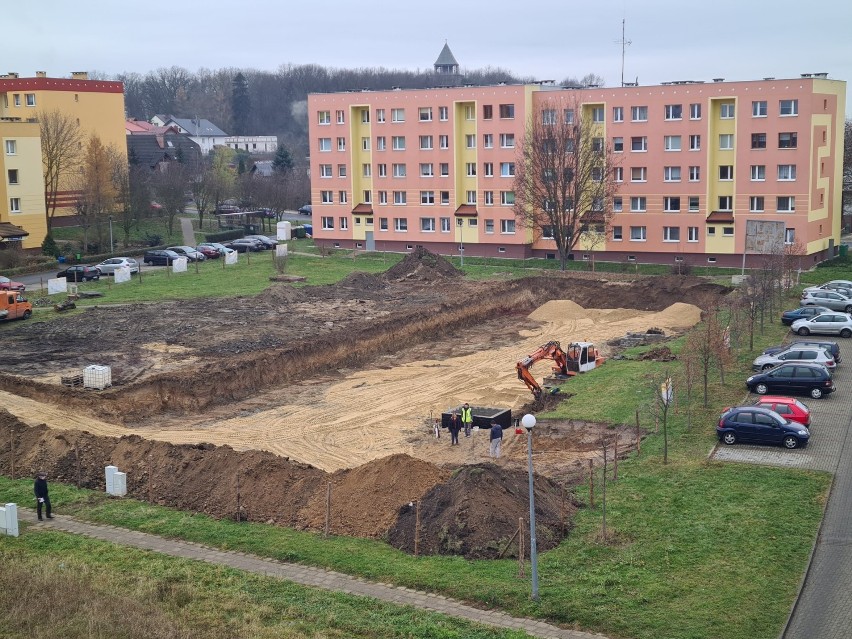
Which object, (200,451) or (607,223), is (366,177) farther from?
(200,451)

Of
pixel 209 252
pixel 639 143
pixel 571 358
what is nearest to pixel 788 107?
pixel 639 143

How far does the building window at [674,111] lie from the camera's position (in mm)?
65125

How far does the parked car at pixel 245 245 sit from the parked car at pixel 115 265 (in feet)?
38.6

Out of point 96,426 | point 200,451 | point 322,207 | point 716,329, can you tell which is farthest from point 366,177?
point 200,451

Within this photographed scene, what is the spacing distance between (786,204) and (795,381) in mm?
30432

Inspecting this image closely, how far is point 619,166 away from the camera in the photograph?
67250 mm

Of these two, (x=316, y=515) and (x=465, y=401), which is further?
(x=465, y=401)

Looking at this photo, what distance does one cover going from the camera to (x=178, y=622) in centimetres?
1859

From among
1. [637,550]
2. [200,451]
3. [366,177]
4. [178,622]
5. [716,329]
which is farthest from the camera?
[366,177]

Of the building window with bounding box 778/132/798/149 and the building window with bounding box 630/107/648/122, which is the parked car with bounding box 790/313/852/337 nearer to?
the building window with bounding box 778/132/798/149

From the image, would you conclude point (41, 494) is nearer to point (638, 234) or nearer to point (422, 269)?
point (422, 269)

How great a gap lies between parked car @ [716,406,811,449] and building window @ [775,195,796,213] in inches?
1392

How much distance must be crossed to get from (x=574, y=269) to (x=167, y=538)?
1851 inches

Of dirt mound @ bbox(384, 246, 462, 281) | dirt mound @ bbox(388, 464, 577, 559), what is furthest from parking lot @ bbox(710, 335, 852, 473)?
dirt mound @ bbox(384, 246, 462, 281)
